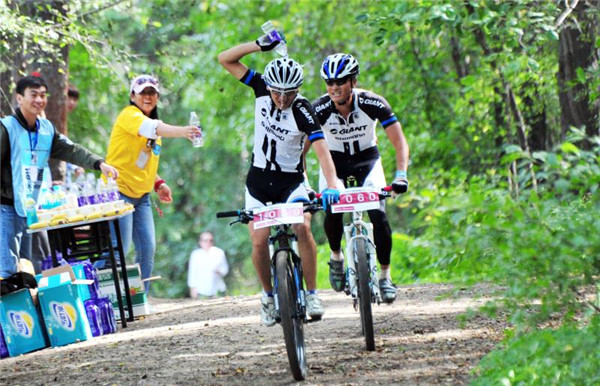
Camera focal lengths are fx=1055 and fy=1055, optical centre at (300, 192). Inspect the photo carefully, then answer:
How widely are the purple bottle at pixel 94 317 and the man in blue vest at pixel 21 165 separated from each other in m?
0.82

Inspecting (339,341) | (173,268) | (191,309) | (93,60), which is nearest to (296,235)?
(339,341)

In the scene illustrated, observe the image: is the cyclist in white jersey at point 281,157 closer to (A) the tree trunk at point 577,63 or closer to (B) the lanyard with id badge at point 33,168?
(B) the lanyard with id badge at point 33,168

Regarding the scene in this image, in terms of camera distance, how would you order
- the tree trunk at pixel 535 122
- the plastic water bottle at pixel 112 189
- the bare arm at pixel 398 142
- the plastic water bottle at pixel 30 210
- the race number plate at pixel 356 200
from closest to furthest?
the race number plate at pixel 356 200, the bare arm at pixel 398 142, the plastic water bottle at pixel 30 210, the plastic water bottle at pixel 112 189, the tree trunk at pixel 535 122

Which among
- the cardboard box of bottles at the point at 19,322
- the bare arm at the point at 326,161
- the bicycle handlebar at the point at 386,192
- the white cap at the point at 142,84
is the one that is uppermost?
the white cap at the point at 142,84

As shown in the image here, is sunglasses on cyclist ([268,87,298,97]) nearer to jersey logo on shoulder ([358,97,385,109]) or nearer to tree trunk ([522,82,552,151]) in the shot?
jersey logo on shoulder ([358,97,385,109])

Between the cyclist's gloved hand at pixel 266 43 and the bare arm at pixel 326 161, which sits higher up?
the cyclist's gloved hand at pixel 266 43

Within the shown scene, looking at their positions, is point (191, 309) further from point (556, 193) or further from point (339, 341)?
point (556, 193)

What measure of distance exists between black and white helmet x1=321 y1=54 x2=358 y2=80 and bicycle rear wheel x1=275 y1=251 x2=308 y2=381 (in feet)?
5.61

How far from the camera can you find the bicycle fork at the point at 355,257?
786cm

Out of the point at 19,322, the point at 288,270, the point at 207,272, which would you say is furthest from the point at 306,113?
the point at 207,272

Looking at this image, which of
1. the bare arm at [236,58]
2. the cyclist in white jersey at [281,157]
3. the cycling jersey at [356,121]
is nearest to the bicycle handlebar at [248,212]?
the cyclist in white jersey at [281,157]

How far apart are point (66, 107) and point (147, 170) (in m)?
3.52

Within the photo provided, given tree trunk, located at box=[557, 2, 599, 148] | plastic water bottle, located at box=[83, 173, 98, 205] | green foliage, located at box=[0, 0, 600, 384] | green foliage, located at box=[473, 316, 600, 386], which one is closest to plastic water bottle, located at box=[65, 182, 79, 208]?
plastic water bottle, located at box=[83, 173, 98, 205]

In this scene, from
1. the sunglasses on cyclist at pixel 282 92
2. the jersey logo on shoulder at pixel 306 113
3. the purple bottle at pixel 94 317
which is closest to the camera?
the sunglasses on cyclist at pixel 282 92
